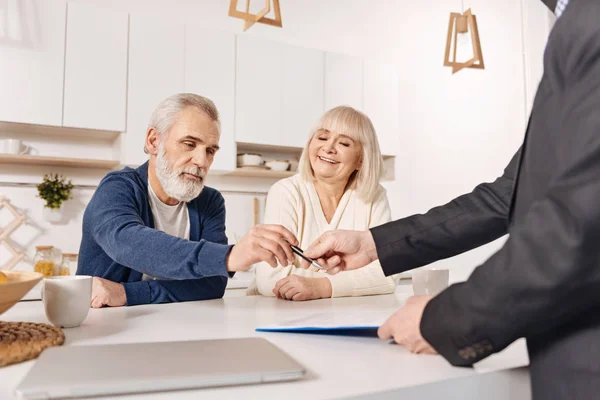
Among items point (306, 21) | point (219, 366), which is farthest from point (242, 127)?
point (219, 366)

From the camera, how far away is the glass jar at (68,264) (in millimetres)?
2926

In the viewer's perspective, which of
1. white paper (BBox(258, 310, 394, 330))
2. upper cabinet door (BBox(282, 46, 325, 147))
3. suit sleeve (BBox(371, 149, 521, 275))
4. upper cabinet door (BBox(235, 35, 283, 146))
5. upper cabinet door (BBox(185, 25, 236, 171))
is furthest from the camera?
upper cabinet door (BBox(282, 46, 325, 147))

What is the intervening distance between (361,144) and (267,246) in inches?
43.8

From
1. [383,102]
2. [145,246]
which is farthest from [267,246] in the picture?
[383,102]

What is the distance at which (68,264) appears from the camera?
9.87 feet

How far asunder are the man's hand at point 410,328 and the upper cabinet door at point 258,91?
276 cm

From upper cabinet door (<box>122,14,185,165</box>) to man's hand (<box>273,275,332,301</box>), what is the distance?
1.89 m

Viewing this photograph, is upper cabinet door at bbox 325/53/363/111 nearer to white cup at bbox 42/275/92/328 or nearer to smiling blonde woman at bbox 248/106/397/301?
smiling blonde woman at bbox 248/106/397/301

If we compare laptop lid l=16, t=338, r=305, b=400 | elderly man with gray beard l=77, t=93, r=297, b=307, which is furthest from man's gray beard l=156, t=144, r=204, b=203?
laptop lid l=16, t=338, r=305, b=400

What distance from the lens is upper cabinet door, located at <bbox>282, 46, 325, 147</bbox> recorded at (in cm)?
354

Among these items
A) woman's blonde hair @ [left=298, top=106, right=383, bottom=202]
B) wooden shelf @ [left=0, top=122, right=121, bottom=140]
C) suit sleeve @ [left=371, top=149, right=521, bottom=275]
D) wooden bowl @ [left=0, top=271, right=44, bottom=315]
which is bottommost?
wooden bowl @ [left=0, top=271, right=44, bottom=315]

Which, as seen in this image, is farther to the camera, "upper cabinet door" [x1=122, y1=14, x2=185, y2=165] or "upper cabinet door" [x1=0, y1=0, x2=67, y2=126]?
"upper cabinet door" [x1=122, y1=14, x2=185, y2=165]

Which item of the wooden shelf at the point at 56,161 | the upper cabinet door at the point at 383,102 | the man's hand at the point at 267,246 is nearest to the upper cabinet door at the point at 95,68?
the wooden shelf at the point at 56,161

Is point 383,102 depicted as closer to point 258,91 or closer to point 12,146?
point 258,91
